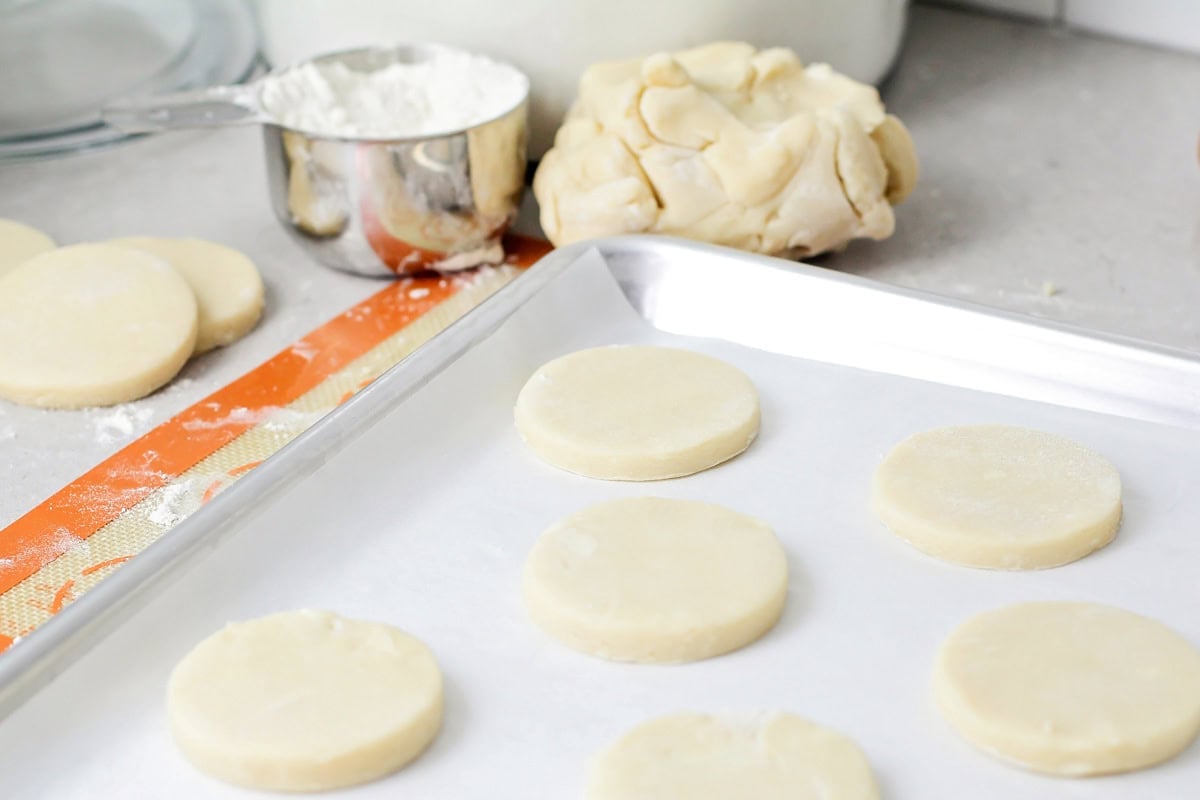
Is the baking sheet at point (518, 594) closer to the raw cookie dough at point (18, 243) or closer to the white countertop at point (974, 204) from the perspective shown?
the white countertop at point (974, 204)

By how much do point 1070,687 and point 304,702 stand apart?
0.47 m

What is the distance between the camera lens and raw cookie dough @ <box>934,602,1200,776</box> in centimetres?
79

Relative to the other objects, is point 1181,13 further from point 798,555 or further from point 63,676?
point 63,676

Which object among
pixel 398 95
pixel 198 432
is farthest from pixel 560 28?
pixel 198 432

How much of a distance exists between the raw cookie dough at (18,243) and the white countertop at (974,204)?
0.06m

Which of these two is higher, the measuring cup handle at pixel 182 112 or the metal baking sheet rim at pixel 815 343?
the measuring cup handle at pixel 182 112

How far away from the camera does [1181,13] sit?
6.36 feet

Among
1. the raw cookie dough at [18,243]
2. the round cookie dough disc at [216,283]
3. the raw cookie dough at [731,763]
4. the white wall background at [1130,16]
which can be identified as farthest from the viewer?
the white wall background at [1130,16]

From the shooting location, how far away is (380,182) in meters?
1.35

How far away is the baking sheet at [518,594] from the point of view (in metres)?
0.80

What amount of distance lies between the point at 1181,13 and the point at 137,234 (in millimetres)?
1485

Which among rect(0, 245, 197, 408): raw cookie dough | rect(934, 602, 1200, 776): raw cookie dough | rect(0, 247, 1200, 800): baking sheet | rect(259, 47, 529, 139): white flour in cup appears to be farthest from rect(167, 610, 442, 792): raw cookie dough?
rect(259, 47, 529, 139): white flour in cup

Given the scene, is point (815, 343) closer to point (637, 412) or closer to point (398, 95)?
point (637, 412)

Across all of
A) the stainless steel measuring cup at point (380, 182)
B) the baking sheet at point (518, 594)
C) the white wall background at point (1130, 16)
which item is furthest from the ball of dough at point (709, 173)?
the white wall background at point (1130, 16)
